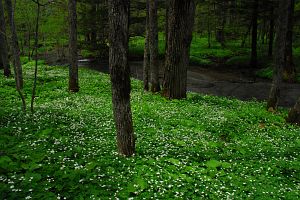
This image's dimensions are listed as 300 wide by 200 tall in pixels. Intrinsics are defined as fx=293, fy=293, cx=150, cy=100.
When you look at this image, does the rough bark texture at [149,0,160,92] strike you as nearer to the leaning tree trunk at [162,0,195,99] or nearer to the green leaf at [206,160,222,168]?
the leaning tree trunk at [162,0,195,99]

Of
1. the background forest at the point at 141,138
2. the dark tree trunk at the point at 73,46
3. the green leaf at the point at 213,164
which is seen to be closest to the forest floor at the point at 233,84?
the background forest at the point at 141,138

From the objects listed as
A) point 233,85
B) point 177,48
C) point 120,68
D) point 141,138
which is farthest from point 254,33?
point 120,68

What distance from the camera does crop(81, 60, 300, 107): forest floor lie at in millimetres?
29375

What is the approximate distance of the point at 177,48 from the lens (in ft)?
62.1

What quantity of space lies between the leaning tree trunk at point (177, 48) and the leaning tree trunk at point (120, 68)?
971 cm

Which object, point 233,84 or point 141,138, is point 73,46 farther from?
point 233,84

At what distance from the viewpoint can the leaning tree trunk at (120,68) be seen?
29.7ft

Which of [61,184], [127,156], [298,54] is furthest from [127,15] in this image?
[298,54]

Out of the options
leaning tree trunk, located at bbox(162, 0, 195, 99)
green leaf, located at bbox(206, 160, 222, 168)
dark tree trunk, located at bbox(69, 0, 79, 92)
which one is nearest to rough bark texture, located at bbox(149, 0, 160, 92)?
leaning tree trunk, located at bbox(162, 0, 195, 99)

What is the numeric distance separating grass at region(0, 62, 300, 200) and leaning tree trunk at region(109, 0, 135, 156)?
93cm

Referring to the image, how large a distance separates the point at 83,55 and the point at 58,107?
45.3 m

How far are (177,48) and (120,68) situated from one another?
10246mm

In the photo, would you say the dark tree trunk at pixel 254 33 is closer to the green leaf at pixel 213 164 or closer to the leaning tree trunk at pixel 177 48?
the leaning tree trunk at pixel 177 48

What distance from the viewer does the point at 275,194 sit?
8.82 meters
